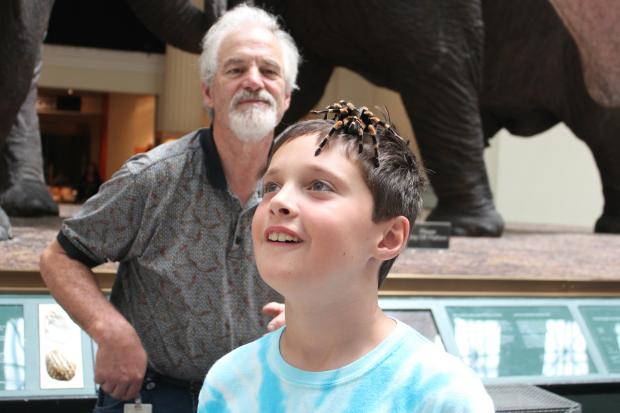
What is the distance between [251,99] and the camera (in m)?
1.59

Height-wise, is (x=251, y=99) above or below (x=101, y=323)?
above

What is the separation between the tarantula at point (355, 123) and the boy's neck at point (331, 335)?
0.15m

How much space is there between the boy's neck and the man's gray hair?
0.76 m

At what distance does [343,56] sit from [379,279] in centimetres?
328

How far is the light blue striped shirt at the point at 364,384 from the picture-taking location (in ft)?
2.93

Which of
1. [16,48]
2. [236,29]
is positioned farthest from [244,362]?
[16,48]

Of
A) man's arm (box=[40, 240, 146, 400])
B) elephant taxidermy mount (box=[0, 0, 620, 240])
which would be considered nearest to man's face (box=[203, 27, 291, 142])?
man's arm (box=[40, 240, 146, 400])

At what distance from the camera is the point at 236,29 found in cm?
161

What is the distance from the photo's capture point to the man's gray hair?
161 cm

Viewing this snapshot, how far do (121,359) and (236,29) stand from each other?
57 cm

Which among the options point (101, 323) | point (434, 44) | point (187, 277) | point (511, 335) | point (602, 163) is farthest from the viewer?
point (602, 163)

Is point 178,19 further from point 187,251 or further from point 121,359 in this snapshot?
point 121,359

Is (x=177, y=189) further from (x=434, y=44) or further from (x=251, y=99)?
(x=434, y=44)

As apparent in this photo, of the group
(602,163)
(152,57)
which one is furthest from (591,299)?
(152,57)
